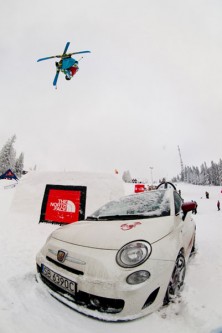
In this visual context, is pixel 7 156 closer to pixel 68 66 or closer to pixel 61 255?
pixel 68 66

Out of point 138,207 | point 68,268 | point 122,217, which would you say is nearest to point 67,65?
point 138,207

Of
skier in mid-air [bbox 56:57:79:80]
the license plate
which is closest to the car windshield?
the license plate

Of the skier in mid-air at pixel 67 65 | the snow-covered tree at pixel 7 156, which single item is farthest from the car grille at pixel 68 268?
the snow-covered tree at pixel 7 156

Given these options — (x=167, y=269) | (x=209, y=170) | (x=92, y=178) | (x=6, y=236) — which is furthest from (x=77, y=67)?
(x=209, y=170)

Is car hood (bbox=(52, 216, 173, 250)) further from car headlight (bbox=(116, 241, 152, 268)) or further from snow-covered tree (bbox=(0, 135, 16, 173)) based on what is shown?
snow-covered tree (bbox=(0, 135, 16, 173))

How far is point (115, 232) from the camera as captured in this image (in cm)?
236

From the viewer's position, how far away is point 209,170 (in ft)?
294

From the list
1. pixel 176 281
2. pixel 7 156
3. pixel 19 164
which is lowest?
pixel 176 281

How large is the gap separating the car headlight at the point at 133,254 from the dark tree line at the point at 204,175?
83386 mm

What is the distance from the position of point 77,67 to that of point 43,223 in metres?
8.18

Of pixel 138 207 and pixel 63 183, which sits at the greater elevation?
pixel 63 183

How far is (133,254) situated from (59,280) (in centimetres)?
89

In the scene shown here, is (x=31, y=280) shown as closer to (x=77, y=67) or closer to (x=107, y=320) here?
(x=107, y=320)

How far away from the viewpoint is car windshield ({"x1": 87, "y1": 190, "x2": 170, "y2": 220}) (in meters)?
2.84
